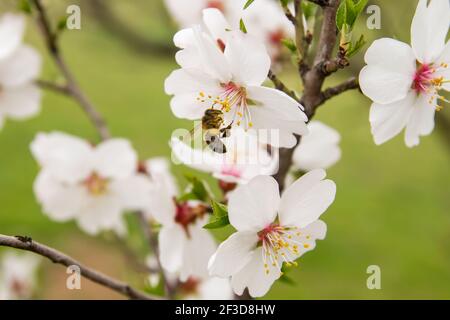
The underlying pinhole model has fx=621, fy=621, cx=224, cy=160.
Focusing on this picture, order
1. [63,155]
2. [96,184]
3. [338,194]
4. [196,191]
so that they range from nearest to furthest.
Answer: [196,191], [63,155], [96,184], [338,194]

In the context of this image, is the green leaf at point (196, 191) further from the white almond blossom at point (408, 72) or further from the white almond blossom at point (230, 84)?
the white almond blossom at point (408, 72)

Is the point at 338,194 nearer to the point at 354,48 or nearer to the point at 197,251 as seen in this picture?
the point at 197,251

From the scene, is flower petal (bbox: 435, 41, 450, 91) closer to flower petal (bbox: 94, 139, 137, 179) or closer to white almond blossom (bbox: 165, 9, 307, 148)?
white almond blossom (bbox: 165, 9, 307, 148)

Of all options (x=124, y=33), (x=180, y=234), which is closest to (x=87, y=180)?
(x=180, y=234)

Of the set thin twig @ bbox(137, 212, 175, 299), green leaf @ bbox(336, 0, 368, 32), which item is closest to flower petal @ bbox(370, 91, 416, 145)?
green leaf @ bbox(336, 0, 368, 32)

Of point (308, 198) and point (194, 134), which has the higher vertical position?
point (194, 134)
